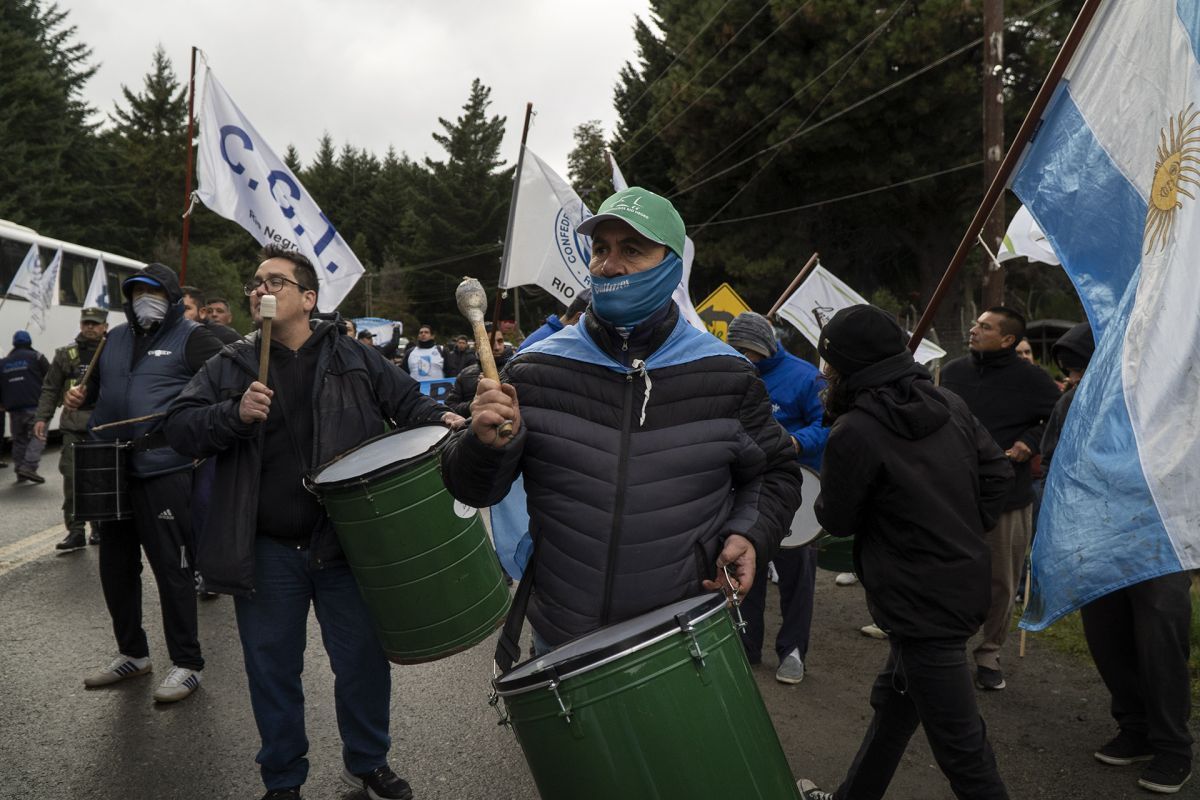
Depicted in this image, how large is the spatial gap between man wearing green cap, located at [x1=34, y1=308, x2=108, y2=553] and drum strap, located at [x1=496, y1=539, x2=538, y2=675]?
19.0ft

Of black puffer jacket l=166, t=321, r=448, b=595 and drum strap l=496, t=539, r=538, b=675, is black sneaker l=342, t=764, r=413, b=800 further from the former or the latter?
drum strap l=496, t=539, r=538, b=675

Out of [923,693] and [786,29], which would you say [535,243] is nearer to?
[923,693]

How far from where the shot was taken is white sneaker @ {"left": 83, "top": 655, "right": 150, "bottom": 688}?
16.5 ft

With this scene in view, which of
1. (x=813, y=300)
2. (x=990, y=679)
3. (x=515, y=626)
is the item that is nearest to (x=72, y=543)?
(x=813, y=300)

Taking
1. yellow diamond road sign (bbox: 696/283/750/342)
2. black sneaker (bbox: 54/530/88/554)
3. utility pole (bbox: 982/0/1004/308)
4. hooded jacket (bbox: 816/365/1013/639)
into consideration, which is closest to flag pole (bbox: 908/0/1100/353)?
hooded jacket (bbox: 816/365/1013/639)

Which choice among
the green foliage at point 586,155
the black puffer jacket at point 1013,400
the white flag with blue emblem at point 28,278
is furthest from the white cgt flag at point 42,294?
the green foliage at point 586,155

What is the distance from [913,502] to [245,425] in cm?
230

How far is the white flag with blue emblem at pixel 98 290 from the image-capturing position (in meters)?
15.9

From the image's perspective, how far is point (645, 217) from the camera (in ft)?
8.81

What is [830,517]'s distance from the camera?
134 inches

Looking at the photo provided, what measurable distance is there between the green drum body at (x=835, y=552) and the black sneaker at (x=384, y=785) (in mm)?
2399

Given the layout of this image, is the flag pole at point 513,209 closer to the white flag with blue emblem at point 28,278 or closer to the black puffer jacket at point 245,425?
the black puffer jacket at point 245,425

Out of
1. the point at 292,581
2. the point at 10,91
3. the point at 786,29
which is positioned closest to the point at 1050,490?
the point at 292,581

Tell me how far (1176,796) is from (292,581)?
355cm
